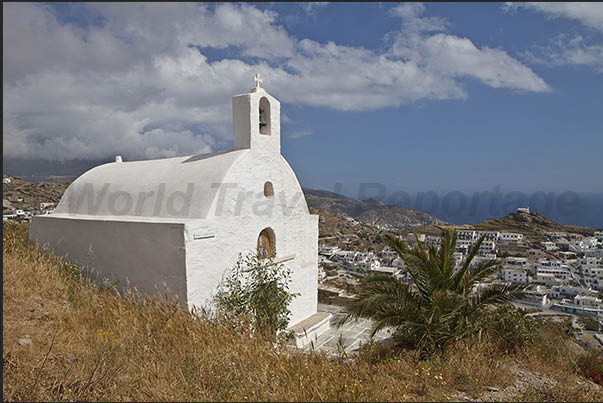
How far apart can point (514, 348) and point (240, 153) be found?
6336 mm

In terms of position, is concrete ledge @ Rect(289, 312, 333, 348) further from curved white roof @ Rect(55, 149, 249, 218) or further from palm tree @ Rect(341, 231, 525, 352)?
curved white roof @ Rect(55, 149, 249, 218)

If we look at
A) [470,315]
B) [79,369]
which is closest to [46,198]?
[79,369]

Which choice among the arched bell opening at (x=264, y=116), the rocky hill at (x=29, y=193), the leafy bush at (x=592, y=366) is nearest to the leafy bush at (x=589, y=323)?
the leafy bush at (x=592, y=366)

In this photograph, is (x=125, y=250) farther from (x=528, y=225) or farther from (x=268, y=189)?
(x=528, y=225)

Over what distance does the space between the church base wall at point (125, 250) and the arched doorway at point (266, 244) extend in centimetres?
220

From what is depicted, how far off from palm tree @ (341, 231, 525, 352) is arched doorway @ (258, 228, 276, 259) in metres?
2.67

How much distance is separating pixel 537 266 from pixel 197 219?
14.2 meters

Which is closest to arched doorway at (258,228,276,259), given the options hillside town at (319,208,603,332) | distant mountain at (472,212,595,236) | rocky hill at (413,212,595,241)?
hillside town at (319,208,603,332)

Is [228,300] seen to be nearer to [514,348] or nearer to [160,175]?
[160,175]

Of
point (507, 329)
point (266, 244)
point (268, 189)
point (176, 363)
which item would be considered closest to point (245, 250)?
point (266, 244)

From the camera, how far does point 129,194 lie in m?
8.81

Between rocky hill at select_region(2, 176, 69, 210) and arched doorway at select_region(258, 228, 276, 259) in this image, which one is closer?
arched doorway at select_region(258, 228, 276, 259)

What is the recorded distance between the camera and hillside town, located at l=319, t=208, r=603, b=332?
11.0 meters

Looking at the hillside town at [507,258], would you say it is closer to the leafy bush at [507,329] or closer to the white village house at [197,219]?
the leafy bush at [507,329]
